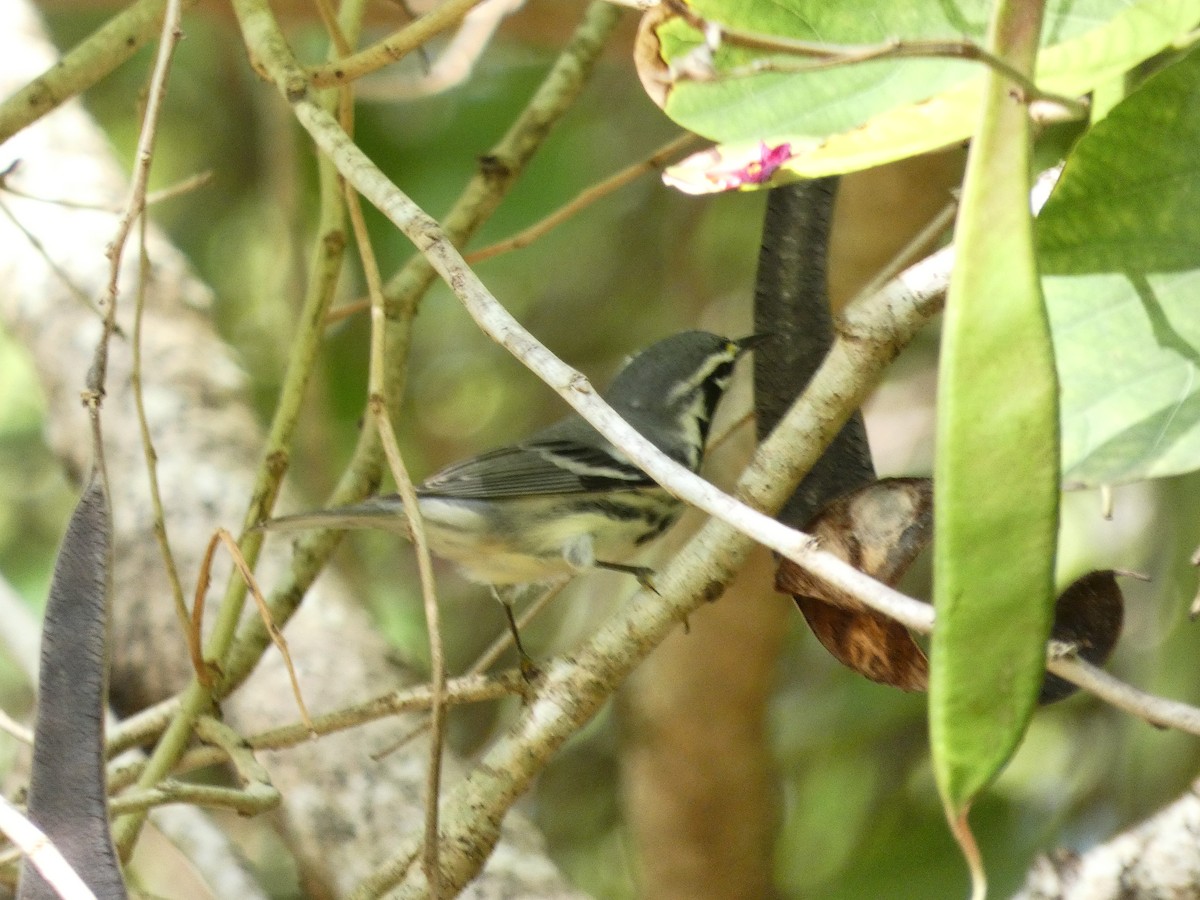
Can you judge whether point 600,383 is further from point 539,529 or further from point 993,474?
point 993,474

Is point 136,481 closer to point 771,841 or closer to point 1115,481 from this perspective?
point 771,841

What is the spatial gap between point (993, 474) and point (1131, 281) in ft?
1.19

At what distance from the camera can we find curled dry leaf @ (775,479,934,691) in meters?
1.09

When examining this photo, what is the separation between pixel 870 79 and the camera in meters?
1.13

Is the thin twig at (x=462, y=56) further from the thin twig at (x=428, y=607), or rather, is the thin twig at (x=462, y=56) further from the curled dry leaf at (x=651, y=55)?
the curled dry leaf at (x=651, y=55)

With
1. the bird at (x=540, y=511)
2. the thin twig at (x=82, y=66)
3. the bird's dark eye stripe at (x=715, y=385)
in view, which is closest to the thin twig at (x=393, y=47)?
the thin twig at (x=82, y=66)

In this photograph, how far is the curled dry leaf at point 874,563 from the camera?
1094 mm

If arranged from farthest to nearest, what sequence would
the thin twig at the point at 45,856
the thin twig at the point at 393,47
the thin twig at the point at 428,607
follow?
the thin twig at the point at 393,47, the thin twig at the point at 428,607, the thin twig at the point at 45,856

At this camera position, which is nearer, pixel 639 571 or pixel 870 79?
pixel 870 79

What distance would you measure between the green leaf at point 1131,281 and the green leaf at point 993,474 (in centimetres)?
21

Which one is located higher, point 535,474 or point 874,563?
point 535,474

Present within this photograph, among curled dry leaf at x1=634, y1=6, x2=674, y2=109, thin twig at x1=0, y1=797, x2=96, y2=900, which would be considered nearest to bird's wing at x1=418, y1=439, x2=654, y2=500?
curled dry leaf at x1=634, y1=6, x2=674, y2=109

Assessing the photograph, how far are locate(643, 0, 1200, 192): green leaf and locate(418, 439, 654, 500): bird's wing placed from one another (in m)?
1.16

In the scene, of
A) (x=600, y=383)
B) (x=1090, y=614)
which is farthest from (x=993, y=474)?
(x=600, y=383)
